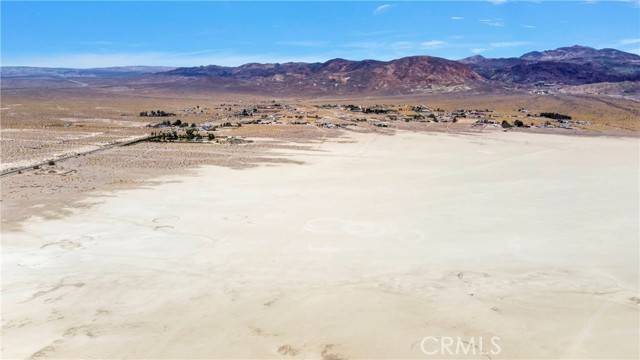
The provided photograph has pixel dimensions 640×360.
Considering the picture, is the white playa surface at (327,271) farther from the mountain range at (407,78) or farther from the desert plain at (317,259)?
the mountain range at (407,78)

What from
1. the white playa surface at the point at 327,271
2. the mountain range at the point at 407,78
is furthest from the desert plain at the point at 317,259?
the mountain range at the point at 407,78

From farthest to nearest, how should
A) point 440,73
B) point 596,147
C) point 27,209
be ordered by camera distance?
1. point 440,73
2. point 596,147
3. point 27,209

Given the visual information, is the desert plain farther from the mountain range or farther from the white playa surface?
the mountain range

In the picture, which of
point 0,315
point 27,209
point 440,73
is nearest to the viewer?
point 0,315

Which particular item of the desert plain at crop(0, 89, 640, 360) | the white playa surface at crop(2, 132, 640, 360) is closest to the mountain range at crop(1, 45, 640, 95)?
the desert plain at crop(0, 89, 640, 360)

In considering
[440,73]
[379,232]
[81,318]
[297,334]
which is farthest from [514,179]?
[440,73]

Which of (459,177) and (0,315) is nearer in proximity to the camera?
(0,315)

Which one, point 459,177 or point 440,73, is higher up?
point 440,73

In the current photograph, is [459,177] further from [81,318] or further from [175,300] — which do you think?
[81,318]
